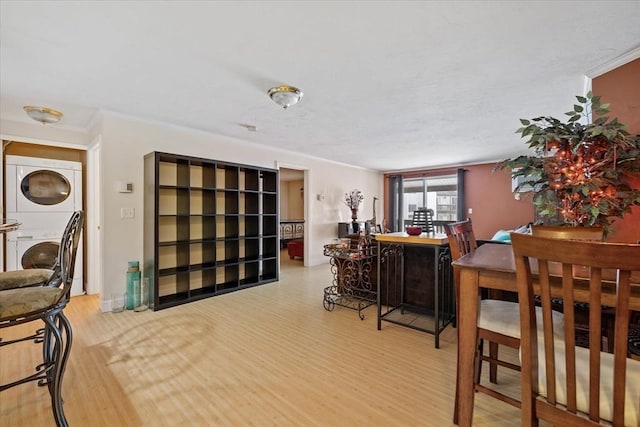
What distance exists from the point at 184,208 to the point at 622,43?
4446 mm

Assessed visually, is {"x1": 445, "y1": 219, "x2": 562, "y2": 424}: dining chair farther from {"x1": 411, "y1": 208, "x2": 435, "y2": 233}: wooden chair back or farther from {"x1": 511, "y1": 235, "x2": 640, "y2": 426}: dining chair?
{"x1": 411, "y1": 208, "x2": 435, "y2": 233}: wooden chair back

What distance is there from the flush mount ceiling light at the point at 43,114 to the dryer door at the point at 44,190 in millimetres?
798

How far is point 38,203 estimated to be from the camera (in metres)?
3.47

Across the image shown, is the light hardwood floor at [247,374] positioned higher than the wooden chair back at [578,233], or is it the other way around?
the wooden chair back at [578,233]

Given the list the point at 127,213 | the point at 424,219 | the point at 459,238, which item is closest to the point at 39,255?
the point at 127,213

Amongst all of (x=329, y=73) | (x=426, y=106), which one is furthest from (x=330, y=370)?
(x=426, y=106)

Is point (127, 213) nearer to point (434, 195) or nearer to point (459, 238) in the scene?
point (459, 238)

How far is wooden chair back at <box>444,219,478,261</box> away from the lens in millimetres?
1631

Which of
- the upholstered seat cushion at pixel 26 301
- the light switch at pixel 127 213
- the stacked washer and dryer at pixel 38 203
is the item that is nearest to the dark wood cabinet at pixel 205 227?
the light switch at pixel 127 213

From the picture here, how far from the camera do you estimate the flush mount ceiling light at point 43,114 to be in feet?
9.64

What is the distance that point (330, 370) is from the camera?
6.72 feet

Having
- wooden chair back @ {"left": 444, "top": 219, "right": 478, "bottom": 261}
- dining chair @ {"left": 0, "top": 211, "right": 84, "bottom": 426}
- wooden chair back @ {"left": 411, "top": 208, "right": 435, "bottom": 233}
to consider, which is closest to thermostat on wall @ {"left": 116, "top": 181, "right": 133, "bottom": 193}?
dining chair @ {"left": 0, "top": 211, "right": 84, "bottom": 426}

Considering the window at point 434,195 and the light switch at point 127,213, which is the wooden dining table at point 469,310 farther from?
the window at point 434,195

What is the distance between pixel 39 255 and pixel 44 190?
820 millimetres
